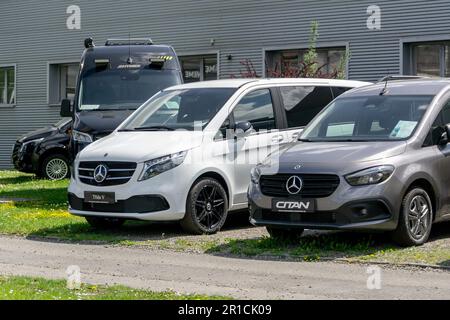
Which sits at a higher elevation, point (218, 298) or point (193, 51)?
point (193, 51)

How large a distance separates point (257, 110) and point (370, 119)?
7.13 ft

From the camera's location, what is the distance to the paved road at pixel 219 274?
28.7ft

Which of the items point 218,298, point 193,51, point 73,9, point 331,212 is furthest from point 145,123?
point 73,9

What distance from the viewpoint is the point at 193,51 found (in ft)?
97.9

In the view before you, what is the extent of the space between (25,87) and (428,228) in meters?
25.9

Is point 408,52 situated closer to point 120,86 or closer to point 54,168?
point 54,168

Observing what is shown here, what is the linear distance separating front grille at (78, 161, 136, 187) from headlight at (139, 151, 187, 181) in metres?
0.16

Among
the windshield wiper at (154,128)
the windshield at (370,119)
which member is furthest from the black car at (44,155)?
the windshield at (370,119)

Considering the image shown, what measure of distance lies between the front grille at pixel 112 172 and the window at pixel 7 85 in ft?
77.1

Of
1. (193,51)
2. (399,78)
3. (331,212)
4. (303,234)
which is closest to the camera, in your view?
(331,212)

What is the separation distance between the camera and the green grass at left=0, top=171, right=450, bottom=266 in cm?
1093

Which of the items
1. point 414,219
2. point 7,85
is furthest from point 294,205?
point 7,85

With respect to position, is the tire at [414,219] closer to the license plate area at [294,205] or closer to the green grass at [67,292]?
the license plate area at [294,205]
